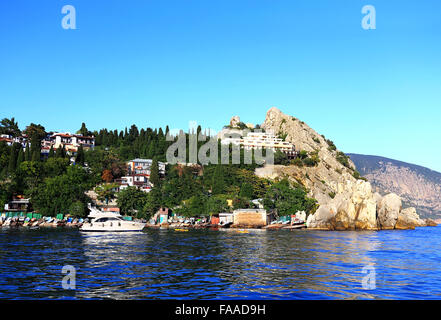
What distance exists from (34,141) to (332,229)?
9267cm

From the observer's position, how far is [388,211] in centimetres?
9231

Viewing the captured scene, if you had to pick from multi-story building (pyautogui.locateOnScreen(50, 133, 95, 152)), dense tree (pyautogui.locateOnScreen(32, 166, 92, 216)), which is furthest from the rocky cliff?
multi-story building (pyautogui.locateOnScreen(50, 133, 95, 152))

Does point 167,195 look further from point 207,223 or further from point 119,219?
point 119,219

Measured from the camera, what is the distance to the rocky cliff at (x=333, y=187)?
8453 cm

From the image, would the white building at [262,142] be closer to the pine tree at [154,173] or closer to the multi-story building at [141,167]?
the multi-story building at [141,167]

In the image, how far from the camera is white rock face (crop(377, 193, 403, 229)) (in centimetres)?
9100

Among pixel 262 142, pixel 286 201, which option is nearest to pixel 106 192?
pixel 286 201

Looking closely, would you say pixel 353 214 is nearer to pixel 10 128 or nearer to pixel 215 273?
pixel 215 273

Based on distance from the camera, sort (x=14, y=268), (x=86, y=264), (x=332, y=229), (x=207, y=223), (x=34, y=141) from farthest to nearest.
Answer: (x=34, y=141) → (x=207, y=223) → (x=332, y=229) → (x=86, y=264) → (x=14, y=268)

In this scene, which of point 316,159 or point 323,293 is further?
point 316,159

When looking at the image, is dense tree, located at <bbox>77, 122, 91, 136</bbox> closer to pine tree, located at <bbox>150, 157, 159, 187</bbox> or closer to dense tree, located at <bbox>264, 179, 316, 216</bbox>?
pine tree, located at <bbox>150, 157, 159, 187</bbox>
